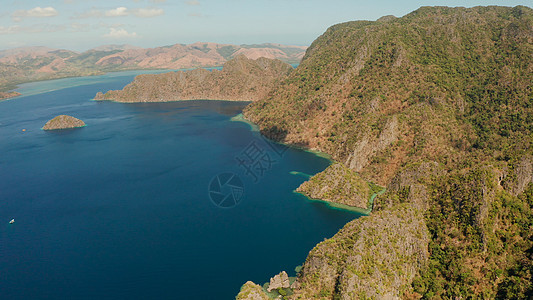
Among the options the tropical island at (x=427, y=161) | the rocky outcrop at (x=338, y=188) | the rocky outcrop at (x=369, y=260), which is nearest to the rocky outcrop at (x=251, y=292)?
the tropical island at (x=427, y=161)

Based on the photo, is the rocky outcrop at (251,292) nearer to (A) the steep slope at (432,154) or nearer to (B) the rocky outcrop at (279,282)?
(B) the rocky outcrop at (279,282)

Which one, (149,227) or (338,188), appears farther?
(338,188)

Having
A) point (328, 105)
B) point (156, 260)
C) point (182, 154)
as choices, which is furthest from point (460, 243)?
point (182, 154)

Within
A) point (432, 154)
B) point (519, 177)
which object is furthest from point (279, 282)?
point (432, 154)

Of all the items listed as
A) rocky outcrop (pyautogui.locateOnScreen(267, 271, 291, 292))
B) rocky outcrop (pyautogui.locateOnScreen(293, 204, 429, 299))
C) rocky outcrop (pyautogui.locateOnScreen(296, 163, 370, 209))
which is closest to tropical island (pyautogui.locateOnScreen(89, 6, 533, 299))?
rocky outcrop (pyautogui.locateOnScreen(293, 204, 429, 299))

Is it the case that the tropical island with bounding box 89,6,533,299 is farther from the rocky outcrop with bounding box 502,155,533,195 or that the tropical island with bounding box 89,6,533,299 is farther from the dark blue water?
the dark blue water

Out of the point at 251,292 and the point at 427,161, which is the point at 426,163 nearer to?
the point at 427,161
